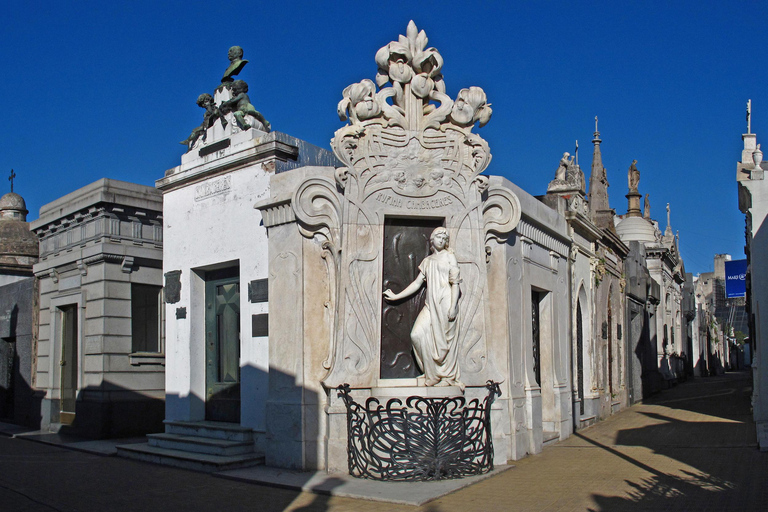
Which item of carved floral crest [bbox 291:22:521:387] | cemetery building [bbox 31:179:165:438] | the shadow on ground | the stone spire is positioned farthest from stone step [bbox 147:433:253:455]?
the stone spire

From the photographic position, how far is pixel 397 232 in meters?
9.55

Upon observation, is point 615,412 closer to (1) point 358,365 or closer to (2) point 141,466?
(1) point 358,365

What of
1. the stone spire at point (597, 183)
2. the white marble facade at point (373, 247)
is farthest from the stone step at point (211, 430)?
the stone spire at point (597, 183)

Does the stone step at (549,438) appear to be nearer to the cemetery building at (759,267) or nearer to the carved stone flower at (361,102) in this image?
the cemetery building at (759,267)

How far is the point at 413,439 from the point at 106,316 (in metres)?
6.95

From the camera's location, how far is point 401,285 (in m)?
9.47

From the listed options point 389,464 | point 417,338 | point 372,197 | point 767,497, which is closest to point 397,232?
point 372,197

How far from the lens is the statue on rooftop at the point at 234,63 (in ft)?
36.9

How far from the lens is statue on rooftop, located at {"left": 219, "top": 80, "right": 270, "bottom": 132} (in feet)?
34.6

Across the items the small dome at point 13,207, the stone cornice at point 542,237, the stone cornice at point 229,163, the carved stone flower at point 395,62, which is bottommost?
the stone cornice at point 542,237

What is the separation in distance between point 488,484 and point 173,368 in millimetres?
5446

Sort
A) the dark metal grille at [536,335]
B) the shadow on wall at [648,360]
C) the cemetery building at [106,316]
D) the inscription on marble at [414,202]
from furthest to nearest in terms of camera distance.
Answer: the shadow on wall at [648,360], the cemetery building at [106,316], the dark metal grille at [536,335], the inscription on marble at [414,202]

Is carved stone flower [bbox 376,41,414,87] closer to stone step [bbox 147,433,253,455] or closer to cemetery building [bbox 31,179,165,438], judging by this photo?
stone step [bbox 147,433,253,455]

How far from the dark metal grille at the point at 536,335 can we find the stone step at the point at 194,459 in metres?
4.97
